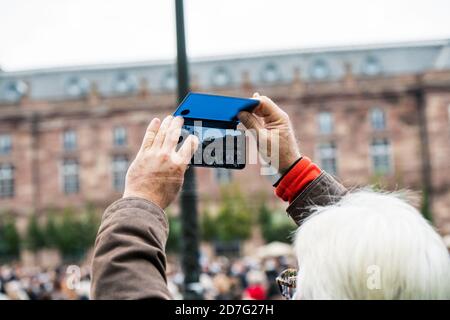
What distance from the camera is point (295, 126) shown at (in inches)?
1264

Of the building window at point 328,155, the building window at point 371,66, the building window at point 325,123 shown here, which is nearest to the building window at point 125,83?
the building window at point 325,123

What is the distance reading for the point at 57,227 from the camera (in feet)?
101

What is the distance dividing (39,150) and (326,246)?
33.9 metres

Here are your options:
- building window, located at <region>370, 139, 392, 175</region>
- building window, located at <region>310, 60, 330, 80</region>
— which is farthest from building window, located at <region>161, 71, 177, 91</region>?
building window, located at <region>370, 139, 392, 175</region>

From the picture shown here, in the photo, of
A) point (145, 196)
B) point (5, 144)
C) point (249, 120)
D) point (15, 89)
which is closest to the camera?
point (145, 196)

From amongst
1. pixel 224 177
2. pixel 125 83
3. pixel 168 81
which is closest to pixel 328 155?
pixel 224 177

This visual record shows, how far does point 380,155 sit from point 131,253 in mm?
32568

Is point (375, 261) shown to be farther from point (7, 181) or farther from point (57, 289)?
point (7, 181)

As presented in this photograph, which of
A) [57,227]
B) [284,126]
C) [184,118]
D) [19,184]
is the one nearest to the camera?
[184,118]

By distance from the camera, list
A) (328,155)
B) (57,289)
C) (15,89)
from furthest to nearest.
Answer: (15,89) < (328,155) < (57,289)

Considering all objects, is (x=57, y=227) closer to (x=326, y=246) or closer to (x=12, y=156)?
(x=12, y=156)

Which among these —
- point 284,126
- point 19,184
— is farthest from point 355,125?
point 284,126

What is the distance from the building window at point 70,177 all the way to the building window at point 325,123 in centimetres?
1323

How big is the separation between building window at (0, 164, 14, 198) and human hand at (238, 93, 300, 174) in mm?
33826
